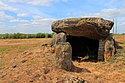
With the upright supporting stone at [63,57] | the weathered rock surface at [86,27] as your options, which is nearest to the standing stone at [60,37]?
the weathered rock surface at [86,27]

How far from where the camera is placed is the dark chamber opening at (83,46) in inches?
619

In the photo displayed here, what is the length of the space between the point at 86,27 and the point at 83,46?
304cm

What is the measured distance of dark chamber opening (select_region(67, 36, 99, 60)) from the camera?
15734 millimetres

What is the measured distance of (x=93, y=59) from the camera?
1452 cm

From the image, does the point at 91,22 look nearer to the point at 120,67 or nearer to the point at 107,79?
the point at 120,67

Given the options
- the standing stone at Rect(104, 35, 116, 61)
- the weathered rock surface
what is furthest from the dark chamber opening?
Answer: the standing stone at Rect(104, 35, 116, 61)

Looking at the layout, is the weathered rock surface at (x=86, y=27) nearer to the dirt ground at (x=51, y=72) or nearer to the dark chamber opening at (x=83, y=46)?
the dark chamber opening at (x=83, y=46)

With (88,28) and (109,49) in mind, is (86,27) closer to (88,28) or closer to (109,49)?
(88,28)

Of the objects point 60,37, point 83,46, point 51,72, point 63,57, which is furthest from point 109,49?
point 51,72

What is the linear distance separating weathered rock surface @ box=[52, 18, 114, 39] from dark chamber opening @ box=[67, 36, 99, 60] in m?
1.51

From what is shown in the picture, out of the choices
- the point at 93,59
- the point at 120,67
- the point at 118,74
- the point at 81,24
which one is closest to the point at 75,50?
the point at 93,59

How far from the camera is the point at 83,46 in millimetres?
16500

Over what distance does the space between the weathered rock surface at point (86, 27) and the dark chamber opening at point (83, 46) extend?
59.5 inches

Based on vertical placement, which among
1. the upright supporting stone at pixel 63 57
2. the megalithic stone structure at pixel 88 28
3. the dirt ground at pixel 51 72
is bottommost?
the dirt ground at pixel 51 72
